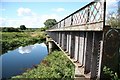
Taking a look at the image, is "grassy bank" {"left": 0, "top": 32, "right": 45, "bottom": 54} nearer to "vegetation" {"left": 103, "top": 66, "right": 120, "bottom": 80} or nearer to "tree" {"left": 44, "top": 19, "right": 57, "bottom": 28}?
"vegetation" {"left": 103, "top": 66, "right": 120, "bottom": 80}

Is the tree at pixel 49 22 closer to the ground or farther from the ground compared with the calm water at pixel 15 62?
farther from the ground

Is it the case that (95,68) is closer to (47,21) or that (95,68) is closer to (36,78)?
(36,78)

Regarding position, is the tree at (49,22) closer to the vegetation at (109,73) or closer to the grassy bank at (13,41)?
the grassy bank at (13,41)

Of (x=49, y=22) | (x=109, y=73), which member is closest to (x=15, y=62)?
(x=109, y=73)

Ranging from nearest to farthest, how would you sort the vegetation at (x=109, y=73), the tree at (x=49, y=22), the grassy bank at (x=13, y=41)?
the vegetation at (x=109, y=73) → the grassy bank at (x=13, y=41) → the tree at (x=49, y=22)

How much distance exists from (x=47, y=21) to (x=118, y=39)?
149 m

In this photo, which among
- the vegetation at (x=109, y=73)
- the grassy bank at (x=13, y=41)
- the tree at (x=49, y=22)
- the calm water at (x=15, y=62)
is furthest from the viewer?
the tree at (x=49, y=22)

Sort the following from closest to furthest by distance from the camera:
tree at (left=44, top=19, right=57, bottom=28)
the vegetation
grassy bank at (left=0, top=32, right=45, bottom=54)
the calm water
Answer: the vegetation < the calm water < grassy bank at (left=0, top=32, right=45, bottom=54) < tree at (left=44, top=19, right=57, bottom=28)

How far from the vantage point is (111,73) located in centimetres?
644

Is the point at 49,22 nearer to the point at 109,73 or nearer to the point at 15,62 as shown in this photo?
the point at 15,62

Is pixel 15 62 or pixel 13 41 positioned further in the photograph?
pixel 13 41

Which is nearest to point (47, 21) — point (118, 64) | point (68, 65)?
point (68, 65)

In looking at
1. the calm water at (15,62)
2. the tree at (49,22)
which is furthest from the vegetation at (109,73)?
the tree at (49,22)

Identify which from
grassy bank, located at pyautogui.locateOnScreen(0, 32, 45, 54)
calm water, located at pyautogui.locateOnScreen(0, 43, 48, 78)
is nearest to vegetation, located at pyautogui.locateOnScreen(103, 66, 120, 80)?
calm water, located at pyautogui.locateOnScreen(0, 43, 48, 78)
